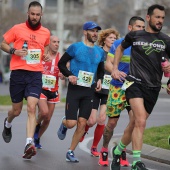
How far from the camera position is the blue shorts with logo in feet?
36.1

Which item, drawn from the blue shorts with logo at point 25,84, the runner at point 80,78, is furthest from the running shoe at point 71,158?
the blue shorts with logo at point 25,84

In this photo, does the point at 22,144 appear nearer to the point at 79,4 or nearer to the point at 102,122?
the point at 102,122

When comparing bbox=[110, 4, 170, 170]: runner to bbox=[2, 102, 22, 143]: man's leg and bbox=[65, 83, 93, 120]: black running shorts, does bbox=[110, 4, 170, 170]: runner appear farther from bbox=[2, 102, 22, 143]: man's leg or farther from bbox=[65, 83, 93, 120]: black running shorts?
bbox=[2, 102, 22, 143]: man's leg

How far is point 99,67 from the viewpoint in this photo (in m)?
11.3

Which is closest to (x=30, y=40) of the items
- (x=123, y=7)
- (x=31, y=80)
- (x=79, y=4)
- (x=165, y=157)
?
(x=31, y=80)

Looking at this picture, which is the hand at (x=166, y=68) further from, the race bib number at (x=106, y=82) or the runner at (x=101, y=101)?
the race bib number at (x=106, y=82)

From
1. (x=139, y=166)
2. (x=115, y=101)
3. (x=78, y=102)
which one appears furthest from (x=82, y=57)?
(x=139, y=166)

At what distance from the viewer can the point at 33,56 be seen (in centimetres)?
1100

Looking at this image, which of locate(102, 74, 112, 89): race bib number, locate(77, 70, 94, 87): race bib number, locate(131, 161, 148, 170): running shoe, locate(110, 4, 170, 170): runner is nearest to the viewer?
locate(131, 161, 148, 170): running shoe

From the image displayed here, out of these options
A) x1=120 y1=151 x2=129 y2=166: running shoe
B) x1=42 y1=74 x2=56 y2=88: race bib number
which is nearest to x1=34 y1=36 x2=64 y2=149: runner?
x1=42 y1=74 x2=56 y2=88: race bib number

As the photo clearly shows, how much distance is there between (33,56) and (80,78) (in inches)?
31.4

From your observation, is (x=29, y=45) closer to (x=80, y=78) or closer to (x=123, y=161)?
(x=80, y=78)

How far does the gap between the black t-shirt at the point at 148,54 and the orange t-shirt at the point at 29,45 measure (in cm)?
205

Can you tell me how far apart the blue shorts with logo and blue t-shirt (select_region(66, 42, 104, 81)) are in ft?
1.85
